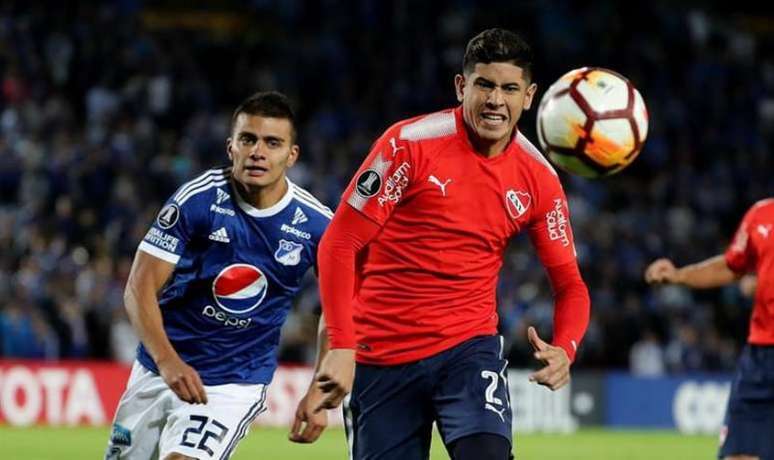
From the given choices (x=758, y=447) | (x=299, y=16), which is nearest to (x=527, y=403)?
(x=299, y=16)

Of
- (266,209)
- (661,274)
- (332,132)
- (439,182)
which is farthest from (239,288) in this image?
(332,132)

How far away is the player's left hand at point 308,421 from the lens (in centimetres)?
571

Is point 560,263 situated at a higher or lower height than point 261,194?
lower

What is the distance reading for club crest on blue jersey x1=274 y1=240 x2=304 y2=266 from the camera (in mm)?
6582

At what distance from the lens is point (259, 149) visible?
6.53 metres

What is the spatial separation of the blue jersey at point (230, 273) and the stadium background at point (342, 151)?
26.8 ft

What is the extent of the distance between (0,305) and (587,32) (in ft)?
42.3

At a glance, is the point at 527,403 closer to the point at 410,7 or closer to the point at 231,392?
the point at 410,7

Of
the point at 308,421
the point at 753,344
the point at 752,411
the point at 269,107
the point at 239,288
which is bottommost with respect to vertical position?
the point at 752,411

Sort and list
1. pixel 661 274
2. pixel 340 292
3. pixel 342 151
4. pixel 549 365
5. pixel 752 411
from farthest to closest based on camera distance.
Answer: pixel 342 151 < pixel 661 274 < pixel 752 411 < pixel 340 292 < pixel 549 365

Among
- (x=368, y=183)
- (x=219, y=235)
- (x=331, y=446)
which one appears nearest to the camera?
(x=368, y=183)

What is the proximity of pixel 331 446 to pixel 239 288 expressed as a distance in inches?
350

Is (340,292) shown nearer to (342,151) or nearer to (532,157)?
(532,157)

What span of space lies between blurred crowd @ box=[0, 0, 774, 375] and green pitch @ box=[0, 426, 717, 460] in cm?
148
